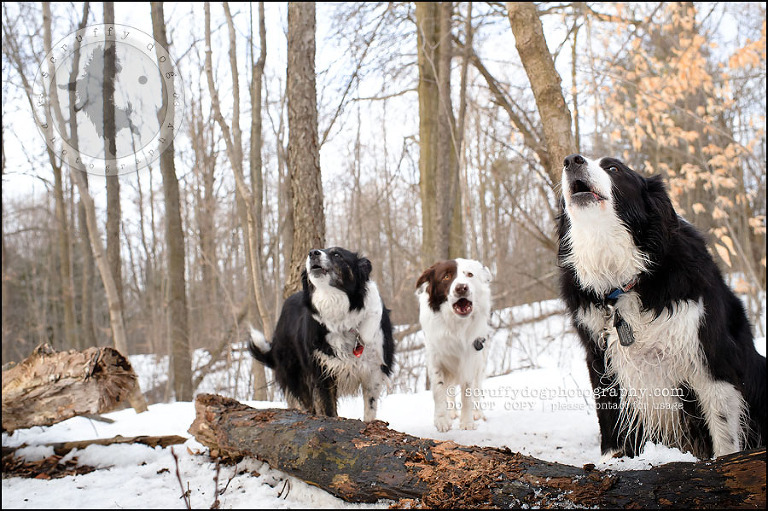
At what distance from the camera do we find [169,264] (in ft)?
30.3

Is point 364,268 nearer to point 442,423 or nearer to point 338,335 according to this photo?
point 338,335

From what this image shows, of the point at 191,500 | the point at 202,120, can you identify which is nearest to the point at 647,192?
the point at 191,500

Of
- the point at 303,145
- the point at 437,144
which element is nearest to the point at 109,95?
the point at 303,145

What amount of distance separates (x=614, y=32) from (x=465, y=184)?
361cm

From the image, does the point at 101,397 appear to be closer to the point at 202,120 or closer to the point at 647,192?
the point at 647,192

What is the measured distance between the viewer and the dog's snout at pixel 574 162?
8.83ft

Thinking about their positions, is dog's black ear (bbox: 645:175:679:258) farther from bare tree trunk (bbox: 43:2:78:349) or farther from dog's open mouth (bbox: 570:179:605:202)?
bare tree trunk (bbox: 43:2:78:349)

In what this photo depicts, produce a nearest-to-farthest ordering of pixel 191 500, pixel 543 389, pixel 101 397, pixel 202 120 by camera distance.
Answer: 1. pixel 191 500
2. pixel 101 397
3. pixel 543 389
4. pixel 202 120

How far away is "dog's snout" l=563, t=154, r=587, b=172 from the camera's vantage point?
269 centimetres

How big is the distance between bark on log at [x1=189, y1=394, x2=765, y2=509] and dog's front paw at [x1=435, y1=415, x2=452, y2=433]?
1677 mm

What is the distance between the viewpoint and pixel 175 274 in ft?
30.2

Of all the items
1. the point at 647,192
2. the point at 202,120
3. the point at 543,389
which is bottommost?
the point at 543,389

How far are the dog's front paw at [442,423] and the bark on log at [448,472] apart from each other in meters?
1.68

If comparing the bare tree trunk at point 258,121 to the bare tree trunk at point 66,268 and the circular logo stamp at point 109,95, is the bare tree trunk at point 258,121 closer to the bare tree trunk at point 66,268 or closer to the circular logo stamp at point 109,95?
the circular logo stamp at point 109,95
